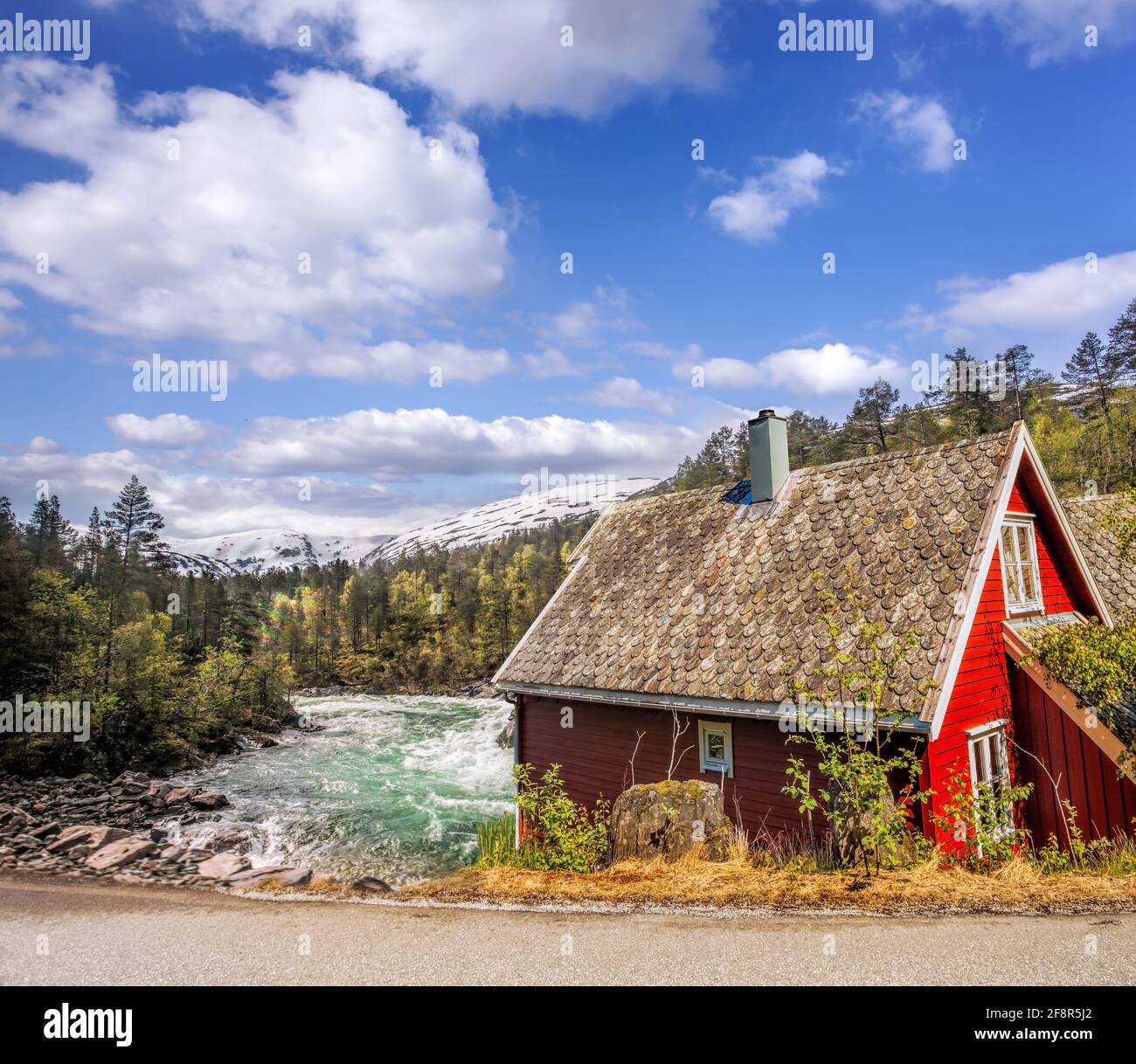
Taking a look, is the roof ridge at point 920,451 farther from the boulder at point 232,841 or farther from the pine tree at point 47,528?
the pine tree at point 47,528

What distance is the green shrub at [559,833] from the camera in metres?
10.2

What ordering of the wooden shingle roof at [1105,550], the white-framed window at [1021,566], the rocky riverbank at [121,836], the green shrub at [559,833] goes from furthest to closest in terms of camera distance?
the wooden shingle roof at [1105,550], the white-framed window at [1021,566], the green shrub at [559,833], the rocky riverbank at [121,836]

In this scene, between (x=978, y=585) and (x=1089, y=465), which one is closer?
(x=978, y=585)

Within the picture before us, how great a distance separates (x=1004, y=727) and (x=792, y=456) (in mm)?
52718

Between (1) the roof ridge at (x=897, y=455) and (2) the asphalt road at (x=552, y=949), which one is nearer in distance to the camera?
(2) the asphalt road at (x=552, y=949)

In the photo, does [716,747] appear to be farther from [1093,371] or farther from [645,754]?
[1093,371]

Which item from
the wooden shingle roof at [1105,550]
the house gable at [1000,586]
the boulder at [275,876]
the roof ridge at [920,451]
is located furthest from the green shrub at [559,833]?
the wooden shingle roof at [1105,550]

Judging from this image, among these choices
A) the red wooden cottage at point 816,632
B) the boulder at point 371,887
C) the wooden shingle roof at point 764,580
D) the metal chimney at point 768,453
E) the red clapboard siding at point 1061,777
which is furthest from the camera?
the metal chimney at point 768,453

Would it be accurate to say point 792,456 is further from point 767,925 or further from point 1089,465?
point 767,925

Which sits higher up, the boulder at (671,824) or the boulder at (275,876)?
the boulder at (671,824)

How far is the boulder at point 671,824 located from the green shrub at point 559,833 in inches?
53.2

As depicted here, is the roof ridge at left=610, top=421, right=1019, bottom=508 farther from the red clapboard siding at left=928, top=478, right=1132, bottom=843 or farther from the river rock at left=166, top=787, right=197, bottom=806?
the river rock at left=166, top=787, right=197, bottom=806
